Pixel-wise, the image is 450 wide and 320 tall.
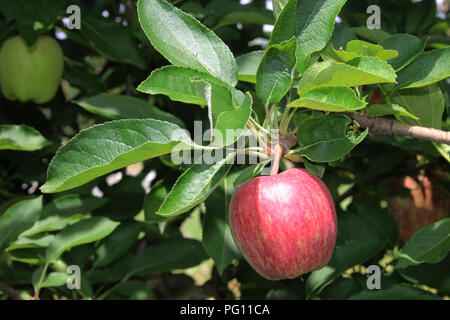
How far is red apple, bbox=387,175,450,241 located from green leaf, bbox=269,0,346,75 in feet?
2.45

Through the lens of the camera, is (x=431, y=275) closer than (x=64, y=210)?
Yes

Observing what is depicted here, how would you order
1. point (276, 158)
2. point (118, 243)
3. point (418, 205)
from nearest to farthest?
point (276, 158) < point (118, 243) < point (418, 205)

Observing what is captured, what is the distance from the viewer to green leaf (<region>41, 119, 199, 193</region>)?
2.14 feet

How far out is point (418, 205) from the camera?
1315 mm

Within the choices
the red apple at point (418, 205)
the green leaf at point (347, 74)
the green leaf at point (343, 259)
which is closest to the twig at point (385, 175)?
the red apple at point (418, 205)

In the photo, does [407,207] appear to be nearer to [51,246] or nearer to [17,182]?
[51,246]

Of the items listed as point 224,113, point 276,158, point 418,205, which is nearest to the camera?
point 224,113

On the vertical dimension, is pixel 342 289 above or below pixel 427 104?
below

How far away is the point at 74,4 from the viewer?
4.40 feet

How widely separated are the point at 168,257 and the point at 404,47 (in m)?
0.72

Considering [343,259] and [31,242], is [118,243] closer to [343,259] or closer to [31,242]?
[31,242]

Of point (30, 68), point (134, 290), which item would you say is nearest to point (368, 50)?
point (134, 290)

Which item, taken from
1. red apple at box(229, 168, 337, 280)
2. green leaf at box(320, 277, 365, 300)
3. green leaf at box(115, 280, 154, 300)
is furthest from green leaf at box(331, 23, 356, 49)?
green leaf at box(115, 280, 154, 300)

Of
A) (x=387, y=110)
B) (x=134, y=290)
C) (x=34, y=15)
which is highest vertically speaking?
(x=34, y=15)
